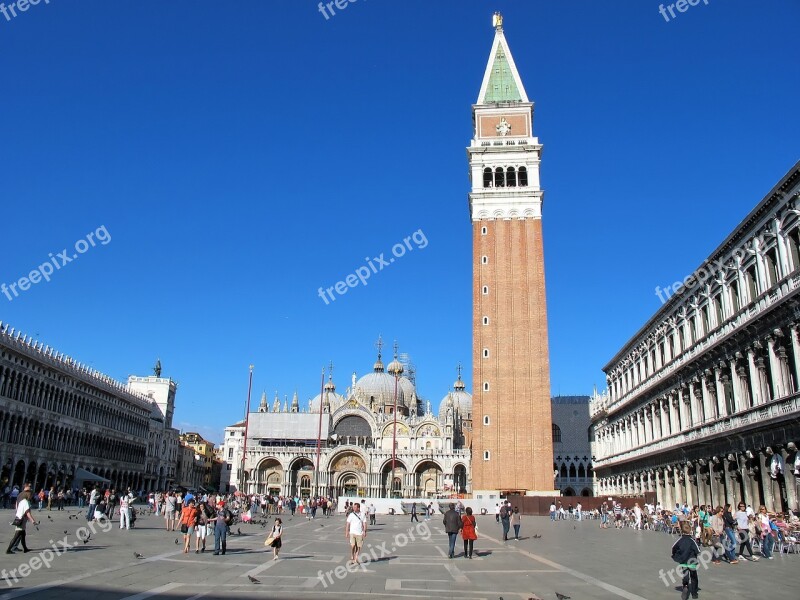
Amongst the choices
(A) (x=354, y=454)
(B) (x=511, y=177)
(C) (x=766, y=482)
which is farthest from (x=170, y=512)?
(A) (x=354, y=454)

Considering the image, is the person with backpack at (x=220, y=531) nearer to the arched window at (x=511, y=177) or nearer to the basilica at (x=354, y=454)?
the arched window at (x=511, y=177)

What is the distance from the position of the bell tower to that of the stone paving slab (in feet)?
119

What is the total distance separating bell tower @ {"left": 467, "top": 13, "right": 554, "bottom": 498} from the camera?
2299 inches

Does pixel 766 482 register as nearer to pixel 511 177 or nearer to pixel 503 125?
pixel 511 177

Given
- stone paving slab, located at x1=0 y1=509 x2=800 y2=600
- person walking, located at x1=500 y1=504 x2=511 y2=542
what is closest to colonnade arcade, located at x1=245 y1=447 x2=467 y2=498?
person walking, located at x1=500 y1=504 x2=511 y2=542

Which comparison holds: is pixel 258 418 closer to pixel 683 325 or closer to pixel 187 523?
pixel 683 325

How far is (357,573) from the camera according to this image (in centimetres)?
1459

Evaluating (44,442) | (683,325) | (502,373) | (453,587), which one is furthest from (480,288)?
(453,587)

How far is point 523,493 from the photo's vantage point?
57156 mm

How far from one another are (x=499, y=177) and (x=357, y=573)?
56.9 meters

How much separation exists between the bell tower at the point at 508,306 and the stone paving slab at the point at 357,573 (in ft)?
119

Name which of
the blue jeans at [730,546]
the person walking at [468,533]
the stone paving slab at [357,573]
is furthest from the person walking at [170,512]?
the blue jeans at [730,546]

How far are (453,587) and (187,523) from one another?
335 inches

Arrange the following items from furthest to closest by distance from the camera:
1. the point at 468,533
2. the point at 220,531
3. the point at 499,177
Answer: the point at 499,177 < the point at 468,533 < the point at 220,531
